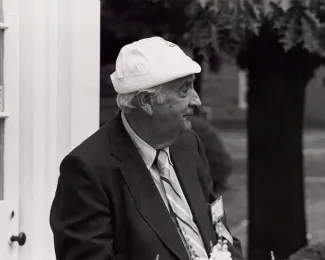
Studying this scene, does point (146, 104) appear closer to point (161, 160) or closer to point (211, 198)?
point (161, 160)

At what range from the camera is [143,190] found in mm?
2270

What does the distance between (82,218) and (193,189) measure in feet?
1.23

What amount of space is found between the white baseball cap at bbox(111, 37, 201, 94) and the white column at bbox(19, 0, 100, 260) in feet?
4.30

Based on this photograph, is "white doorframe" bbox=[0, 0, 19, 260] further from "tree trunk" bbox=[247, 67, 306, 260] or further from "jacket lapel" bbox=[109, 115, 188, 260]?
"tree trunk" bbox=[247, 67, 306, 260]

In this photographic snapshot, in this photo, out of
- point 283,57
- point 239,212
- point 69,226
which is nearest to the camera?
point 69,226

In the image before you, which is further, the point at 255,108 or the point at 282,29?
the point at 255,108

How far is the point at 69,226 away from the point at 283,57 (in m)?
3.37

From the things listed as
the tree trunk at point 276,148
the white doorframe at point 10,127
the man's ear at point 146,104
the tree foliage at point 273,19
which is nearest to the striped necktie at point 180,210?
the man's ear at point 146,104

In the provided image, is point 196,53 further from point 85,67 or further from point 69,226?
point 69,226

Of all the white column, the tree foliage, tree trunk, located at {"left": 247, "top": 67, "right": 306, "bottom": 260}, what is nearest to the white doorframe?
the white column

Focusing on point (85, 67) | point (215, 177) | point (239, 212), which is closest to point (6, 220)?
point (85, 67)

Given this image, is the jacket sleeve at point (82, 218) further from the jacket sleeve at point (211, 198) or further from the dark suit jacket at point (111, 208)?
the jacket sleeve at point (211, 198)

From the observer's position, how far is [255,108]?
18.0 ft

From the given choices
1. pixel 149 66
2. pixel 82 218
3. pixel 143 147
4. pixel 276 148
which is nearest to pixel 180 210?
pixel 143 147
